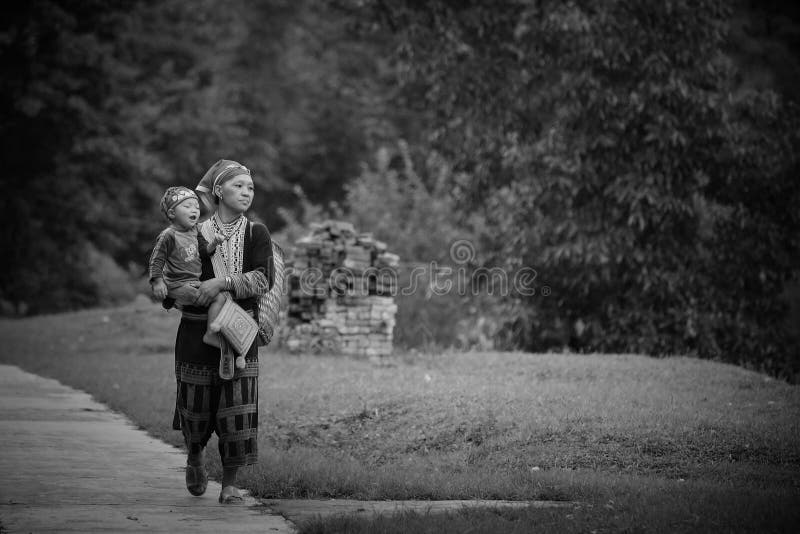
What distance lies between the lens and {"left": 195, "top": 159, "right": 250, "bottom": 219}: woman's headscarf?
256 inches

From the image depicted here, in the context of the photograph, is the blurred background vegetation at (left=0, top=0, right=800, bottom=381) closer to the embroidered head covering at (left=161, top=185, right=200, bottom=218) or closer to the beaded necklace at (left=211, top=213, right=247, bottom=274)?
the beaded necklace at (left=211, top=213, right=247, bottom=274)

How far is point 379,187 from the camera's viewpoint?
23.1 m

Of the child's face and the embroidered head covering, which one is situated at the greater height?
the embroidered head covering

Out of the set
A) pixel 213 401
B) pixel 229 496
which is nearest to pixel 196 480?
pixel 229 496

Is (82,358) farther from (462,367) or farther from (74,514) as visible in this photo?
(74,514)

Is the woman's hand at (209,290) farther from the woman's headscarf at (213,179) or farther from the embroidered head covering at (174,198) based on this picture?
the woman's headscarf at (213,179)

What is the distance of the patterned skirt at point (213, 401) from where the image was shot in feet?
20.6

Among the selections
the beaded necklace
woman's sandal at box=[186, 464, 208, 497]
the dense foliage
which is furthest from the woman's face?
the dense foliage

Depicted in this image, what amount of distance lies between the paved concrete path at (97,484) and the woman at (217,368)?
0.28 m

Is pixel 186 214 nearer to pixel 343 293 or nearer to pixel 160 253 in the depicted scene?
pixel 160 253

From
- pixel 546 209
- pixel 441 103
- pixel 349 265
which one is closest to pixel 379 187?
pixel 441 103

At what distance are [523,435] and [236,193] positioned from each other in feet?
11.7

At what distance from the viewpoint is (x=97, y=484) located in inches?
256

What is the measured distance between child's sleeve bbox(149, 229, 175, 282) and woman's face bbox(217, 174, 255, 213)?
0.44 m
